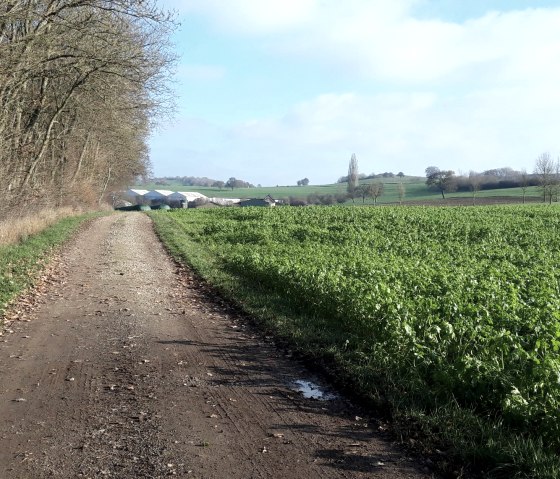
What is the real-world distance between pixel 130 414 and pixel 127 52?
18729 mm

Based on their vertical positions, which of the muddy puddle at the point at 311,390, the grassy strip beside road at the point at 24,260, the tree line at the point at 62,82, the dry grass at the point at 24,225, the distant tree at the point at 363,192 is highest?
the tree line at the point at 62,82

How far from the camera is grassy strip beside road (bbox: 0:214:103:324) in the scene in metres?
12.0

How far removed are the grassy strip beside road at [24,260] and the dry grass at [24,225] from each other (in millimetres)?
285

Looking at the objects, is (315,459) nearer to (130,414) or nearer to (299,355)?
(130,414)

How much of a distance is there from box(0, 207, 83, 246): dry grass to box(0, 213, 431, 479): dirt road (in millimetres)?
11047

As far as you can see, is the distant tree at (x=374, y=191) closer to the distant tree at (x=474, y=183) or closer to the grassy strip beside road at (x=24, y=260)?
the distant tree at (x=474, y=183)

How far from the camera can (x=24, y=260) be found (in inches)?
637

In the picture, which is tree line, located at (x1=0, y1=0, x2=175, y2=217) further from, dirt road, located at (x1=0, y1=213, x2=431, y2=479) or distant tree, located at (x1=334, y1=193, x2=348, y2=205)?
distant tree, located at (x1=334, y1=193, x2=348, y2=205)

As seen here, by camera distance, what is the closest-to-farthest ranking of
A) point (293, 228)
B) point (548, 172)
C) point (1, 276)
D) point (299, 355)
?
point (299, 355) < point (1, 276) < point (293, 228) < point (548, 172)

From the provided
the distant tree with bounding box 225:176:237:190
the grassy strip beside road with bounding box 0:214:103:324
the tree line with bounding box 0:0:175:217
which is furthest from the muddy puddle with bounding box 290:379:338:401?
the distant tree with bounding box 225:176:237:190

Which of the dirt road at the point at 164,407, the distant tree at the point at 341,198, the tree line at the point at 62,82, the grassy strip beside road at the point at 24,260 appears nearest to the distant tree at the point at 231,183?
the distant tree at the point at 341,198

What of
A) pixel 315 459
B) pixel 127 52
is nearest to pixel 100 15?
pixel 127 52

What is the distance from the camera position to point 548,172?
92250 millimetres

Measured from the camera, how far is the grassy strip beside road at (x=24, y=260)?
39.3 feet
